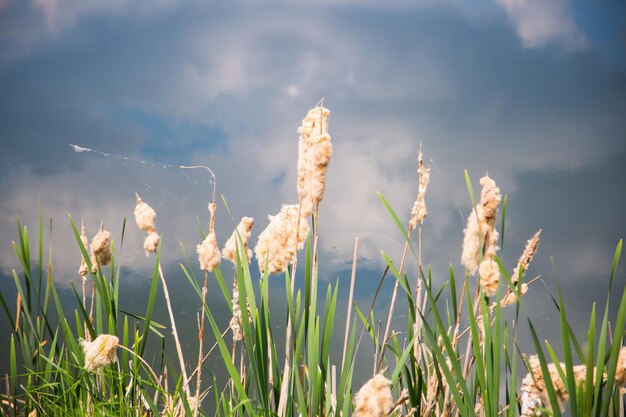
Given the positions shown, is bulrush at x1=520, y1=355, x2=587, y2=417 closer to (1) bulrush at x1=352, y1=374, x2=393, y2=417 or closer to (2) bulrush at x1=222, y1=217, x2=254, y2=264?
(1) bulrush at x1=352, y1=374, x2=393, y2=417

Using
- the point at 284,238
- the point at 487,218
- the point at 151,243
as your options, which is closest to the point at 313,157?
the point at 284,238

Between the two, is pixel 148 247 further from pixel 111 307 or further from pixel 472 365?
pixel 472 365

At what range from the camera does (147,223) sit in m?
1.17

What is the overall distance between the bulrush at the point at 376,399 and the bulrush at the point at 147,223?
592mm

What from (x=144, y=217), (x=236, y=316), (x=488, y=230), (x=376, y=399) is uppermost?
(x=144, y=217)

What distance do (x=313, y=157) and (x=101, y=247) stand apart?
591 millimetres

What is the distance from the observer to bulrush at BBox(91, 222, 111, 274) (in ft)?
3.87

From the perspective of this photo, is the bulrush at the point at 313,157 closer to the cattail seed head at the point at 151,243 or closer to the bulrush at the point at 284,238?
the bulrush at the point at 284,238

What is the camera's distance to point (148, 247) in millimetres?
1153

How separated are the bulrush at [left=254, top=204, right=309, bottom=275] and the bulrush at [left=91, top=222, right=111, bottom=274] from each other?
1.45 feet

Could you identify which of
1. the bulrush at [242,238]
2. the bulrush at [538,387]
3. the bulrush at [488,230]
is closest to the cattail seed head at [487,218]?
the bulrush at [488,230]

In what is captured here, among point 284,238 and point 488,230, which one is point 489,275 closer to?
point 488,230

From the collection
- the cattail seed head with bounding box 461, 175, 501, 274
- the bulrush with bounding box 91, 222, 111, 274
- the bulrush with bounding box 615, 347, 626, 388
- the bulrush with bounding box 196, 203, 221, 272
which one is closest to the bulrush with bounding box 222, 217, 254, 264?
the bulrush with bounding box 196, 203, 221, 272

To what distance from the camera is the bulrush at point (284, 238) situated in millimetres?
926
